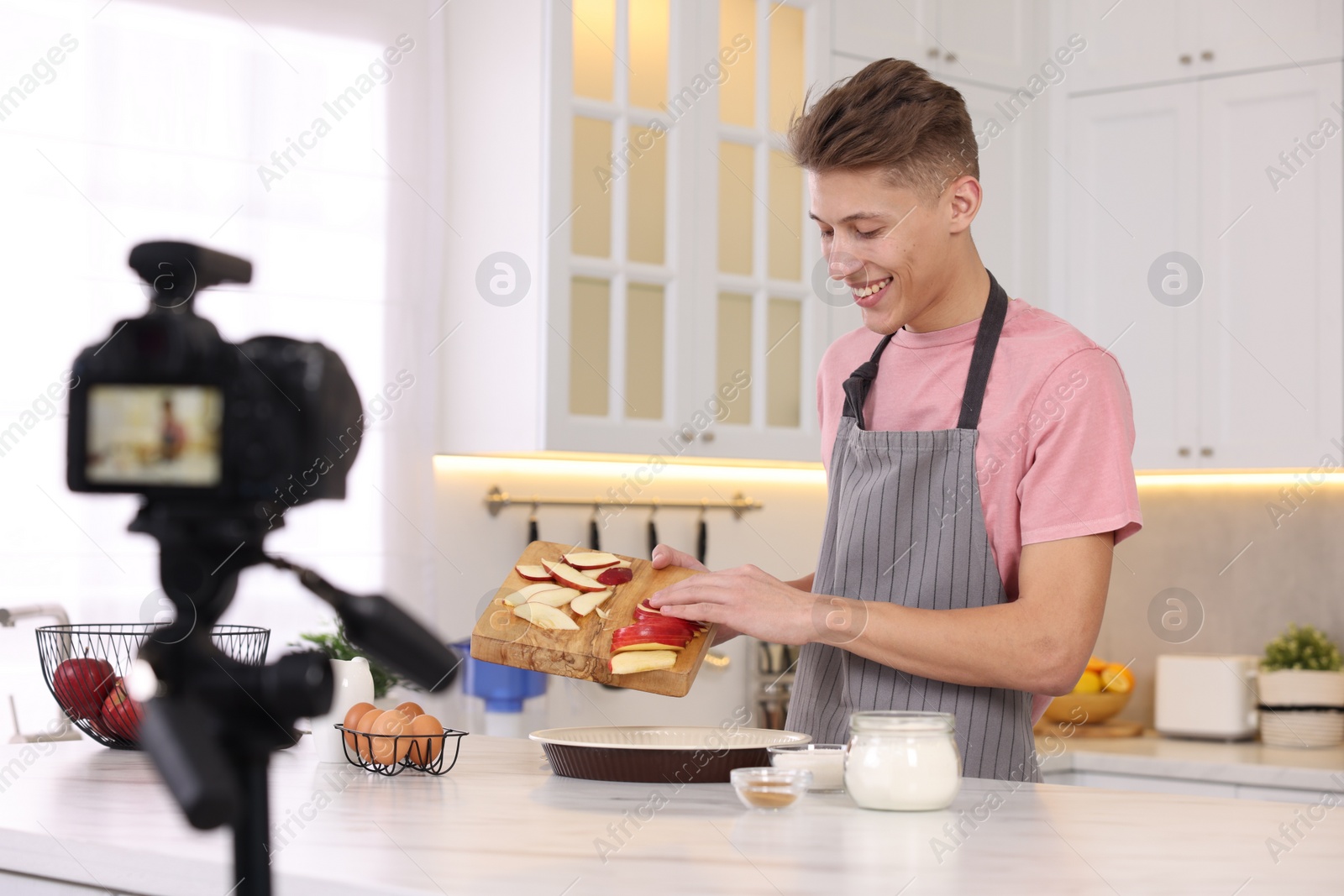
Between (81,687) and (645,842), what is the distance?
3.00ft

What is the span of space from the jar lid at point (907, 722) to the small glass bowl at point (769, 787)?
0.08 m

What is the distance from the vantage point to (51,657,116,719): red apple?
1672mm

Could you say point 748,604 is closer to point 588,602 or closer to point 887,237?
point 588,602

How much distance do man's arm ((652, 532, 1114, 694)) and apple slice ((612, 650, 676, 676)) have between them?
0.24 feet

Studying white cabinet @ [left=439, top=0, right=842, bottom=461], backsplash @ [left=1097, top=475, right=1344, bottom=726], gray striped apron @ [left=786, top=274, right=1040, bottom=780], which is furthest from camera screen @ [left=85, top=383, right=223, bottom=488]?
backsplash @ [left=1097, top=475, right=1344, bottom=726]

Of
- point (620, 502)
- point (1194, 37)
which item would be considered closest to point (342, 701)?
point (620, 502)

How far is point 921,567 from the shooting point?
168 cm

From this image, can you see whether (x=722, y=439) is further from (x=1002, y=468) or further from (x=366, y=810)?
(x=366, y=810)

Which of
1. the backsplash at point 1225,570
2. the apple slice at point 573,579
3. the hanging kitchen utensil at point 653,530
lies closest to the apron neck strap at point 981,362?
the apple slice at point 573,579

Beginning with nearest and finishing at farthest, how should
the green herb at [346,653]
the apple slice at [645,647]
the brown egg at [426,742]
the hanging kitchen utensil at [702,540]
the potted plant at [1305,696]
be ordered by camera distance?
1. the brown egg at [426,742]
2. the apple slice at [645,647]
3. the green herb at [346,653]
4. the potted plant at [1305,696]
5. the hanging kitchen utensil at [702,540]

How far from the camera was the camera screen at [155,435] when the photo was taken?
1.64 ft

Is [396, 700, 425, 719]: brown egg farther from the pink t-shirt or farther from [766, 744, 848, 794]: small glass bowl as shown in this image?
the pink t-shirt

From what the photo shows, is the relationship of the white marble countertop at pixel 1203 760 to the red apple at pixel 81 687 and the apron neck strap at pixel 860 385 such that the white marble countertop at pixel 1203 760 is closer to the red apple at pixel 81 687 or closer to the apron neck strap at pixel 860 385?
the apron neck strap at pixel 860 385

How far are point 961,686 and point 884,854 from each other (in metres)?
0.61
